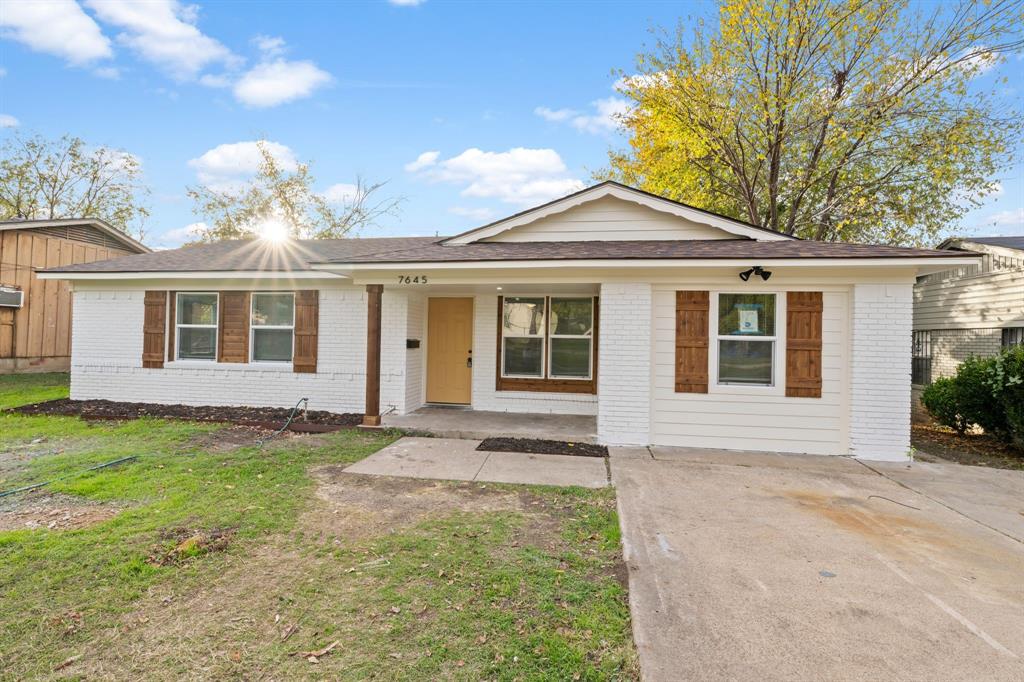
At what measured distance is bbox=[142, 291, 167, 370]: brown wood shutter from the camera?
9305 millimetres

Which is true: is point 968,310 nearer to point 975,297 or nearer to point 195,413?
point 975,297

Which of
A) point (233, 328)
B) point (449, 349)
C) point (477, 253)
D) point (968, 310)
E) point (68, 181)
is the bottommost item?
point (449, 349)

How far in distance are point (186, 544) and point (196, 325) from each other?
24.3 feet

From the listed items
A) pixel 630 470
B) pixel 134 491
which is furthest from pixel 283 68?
pixel 630 470

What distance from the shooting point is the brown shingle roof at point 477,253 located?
20.6 feet

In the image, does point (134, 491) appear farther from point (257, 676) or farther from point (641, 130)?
point (641, 130)

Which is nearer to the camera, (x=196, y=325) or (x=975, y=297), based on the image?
(x=196, y=325)

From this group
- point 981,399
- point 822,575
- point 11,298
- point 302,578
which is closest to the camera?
point 302,578

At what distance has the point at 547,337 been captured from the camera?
9.06 m

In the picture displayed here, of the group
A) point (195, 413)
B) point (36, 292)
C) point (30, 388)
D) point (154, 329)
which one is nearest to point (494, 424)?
point (195, 413)

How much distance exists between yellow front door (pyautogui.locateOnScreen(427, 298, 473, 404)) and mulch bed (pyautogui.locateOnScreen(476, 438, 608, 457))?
2593 mm

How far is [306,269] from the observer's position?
336 inches

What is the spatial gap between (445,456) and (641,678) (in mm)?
4245

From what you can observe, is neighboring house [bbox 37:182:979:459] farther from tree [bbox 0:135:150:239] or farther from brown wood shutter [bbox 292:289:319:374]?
tree [bbox 0:135:150:239]
